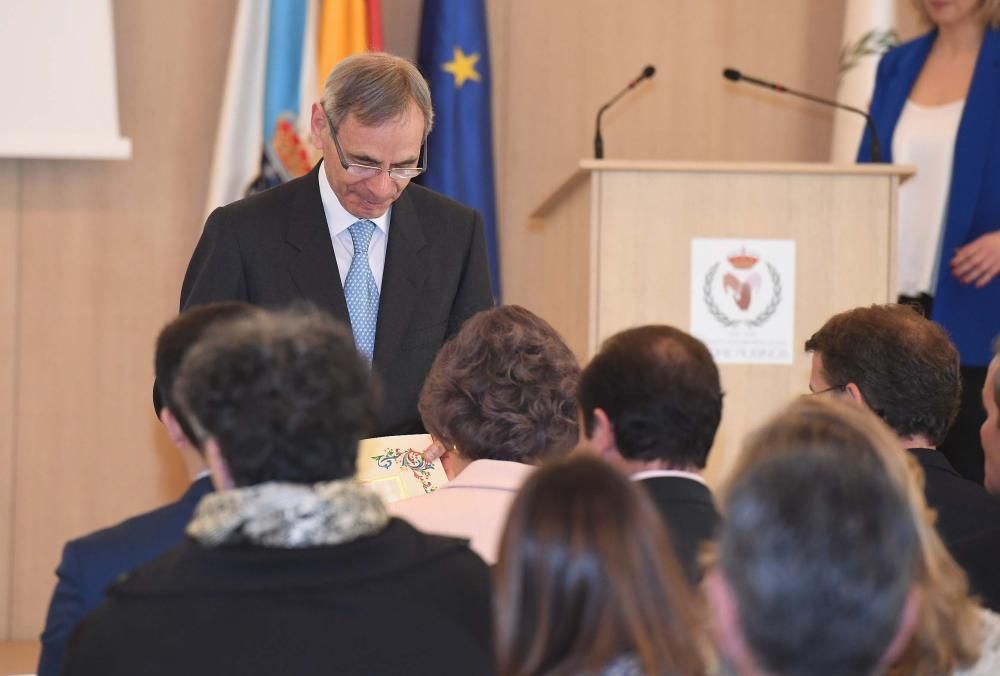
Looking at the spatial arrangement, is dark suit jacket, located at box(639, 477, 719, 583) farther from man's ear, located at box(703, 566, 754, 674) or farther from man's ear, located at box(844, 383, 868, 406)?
man's ear, located at box(844, 383, 868, 406)

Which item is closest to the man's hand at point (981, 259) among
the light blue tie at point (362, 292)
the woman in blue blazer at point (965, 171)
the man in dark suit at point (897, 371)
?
the woman in blue blazer at point (965, 171)

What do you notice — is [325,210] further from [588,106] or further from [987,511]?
[588,106]

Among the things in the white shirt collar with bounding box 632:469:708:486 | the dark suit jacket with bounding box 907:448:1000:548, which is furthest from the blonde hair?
the white shirt collar with bounding box 632:469:708:486

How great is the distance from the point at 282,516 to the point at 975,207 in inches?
139

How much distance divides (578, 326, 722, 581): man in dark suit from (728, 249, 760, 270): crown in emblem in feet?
6.94

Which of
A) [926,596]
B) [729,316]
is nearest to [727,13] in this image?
[729,316]

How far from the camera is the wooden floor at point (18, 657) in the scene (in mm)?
4844

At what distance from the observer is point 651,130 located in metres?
5.75

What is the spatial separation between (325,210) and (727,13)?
10.7 feet

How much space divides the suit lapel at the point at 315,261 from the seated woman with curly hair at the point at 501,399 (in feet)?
2.20

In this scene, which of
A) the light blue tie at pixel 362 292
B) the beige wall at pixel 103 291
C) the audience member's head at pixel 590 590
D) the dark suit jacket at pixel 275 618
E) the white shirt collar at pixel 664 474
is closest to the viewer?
the audience member's head at pixel 590 590

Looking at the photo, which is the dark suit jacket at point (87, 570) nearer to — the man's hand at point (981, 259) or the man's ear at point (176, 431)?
the man's ear at point (176, 431)

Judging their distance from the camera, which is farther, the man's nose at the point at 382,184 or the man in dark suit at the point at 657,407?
the man's nose at the point at 382,184

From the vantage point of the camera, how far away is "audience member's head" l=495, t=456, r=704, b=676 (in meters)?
1.24
